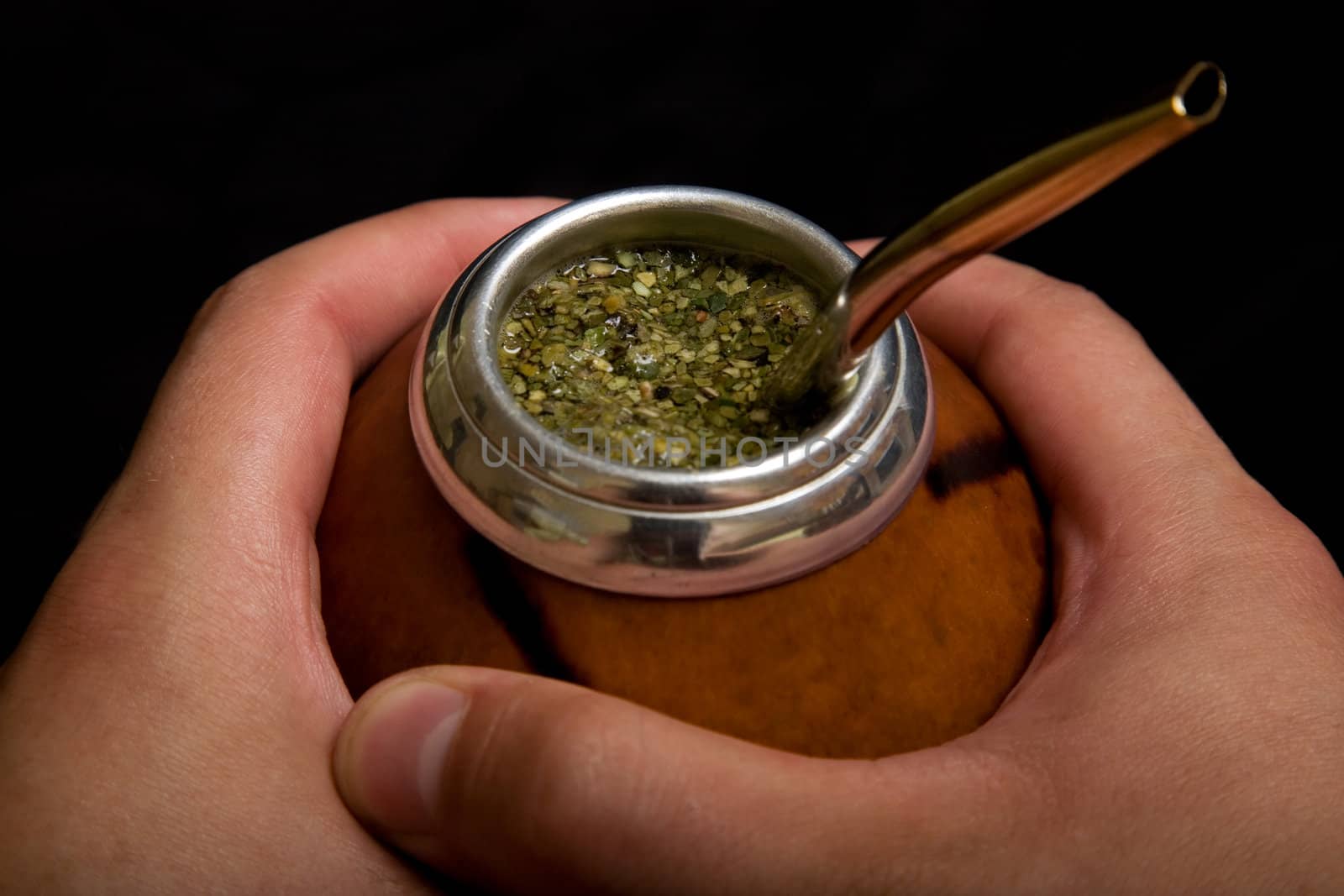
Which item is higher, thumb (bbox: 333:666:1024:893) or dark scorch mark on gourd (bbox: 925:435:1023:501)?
dark scorch mark on gourd (bbox: 925:435:1023:501)

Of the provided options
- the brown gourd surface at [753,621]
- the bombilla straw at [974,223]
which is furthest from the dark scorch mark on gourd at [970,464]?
the bombilla straw at [974,223]

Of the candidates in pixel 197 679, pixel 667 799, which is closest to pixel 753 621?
pixel 667 799

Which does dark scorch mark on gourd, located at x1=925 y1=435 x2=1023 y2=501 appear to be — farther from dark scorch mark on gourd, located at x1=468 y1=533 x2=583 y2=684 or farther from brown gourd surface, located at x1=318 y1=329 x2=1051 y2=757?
dark scorch mark on gourd, located at x1=468 y1=533 x2=583 y2=684

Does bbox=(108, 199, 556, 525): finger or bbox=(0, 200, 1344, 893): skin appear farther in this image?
bbox=(108, 199, 556, 525): finger

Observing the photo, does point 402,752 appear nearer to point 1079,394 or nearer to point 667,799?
point 667,799

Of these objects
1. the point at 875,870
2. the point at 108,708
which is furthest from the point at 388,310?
the point at 875,870

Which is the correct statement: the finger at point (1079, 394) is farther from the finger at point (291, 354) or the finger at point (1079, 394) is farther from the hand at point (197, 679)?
the hand at point (197, 679)

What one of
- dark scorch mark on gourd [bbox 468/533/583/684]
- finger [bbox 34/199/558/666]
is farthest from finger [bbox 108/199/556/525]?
dark scorch mark on gourd [bbox 468/533/583/684]
